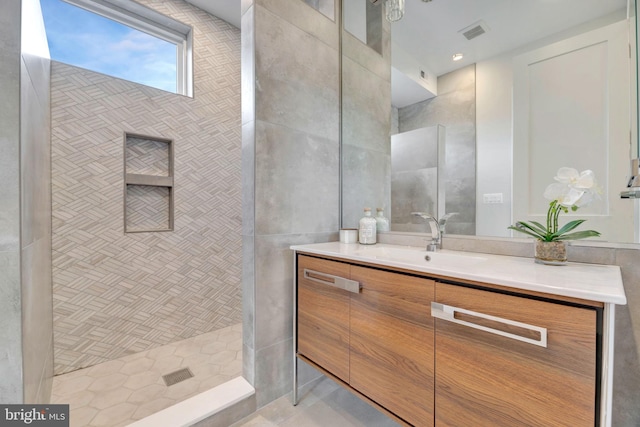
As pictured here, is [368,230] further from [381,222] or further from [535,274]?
[535,274]

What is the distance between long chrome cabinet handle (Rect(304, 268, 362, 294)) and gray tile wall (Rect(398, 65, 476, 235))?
648mm

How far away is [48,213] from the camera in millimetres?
1682

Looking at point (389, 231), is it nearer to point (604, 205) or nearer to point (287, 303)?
point (287, 303)

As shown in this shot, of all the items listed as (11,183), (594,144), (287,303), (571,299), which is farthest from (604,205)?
(11,183)

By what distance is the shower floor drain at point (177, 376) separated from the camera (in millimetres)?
1690

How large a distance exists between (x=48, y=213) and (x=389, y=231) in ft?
7.12

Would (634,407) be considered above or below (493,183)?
below

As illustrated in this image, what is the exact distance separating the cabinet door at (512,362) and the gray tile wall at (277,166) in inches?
34.6

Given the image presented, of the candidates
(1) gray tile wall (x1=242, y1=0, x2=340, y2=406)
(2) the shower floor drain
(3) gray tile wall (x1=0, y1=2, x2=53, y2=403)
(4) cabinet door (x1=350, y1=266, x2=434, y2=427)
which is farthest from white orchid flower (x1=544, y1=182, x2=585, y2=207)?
(2) the shower floor drain

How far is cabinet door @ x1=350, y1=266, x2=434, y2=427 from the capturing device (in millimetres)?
912

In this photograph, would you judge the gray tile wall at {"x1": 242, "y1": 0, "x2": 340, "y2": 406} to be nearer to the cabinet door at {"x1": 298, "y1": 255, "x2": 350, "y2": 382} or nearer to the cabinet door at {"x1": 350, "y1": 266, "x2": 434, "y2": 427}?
the cabinet door at {"x1": 298, "y1": 255, "x2": 350, "y2": 382}

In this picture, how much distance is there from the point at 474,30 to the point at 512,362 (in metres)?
1.53

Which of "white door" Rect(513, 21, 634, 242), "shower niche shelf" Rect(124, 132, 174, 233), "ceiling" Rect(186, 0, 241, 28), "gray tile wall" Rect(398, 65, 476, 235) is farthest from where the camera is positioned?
"ceiling" Rect(186, 0, 241, 28)

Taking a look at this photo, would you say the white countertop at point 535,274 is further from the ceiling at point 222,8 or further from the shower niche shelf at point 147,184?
the ceiling at point 222,8
